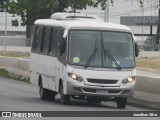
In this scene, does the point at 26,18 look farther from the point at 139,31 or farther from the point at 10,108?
the point at 10,108

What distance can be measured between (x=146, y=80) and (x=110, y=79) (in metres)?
2.58

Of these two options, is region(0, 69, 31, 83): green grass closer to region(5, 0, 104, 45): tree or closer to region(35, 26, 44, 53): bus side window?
region(35, 26, 44, 53): bus side window

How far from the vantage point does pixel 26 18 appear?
284 ft

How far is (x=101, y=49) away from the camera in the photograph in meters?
23.5

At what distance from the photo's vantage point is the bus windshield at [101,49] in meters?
23.3

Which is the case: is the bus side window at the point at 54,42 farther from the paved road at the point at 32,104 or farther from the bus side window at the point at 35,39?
the bus side window at the point at 35,39

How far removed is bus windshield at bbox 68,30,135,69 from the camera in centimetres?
2327

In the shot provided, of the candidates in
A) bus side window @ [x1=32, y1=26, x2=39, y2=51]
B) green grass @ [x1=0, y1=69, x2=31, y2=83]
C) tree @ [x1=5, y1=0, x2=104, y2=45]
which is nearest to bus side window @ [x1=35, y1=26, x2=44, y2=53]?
bus side window @ [x1=32, y1=26, x2=39, y2=51]

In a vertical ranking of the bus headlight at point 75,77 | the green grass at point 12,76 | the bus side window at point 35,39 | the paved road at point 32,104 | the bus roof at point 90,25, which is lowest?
the green grass at point 12,76

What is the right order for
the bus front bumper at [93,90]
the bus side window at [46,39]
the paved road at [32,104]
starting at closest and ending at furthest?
the paved road at [32,104]
the bus front bumper at [93,90]
the bus side window at [46,39]

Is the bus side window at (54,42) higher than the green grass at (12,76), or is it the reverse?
the bus side window at (54,42)

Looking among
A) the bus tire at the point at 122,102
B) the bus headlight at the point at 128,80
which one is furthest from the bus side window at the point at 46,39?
the bus headlight at the point at 128,80

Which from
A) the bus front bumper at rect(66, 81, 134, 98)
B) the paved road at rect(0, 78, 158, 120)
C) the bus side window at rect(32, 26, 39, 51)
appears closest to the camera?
the paved road at rect(0, 78, 158, 120)

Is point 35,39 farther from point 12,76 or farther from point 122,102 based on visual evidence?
point 12,76
